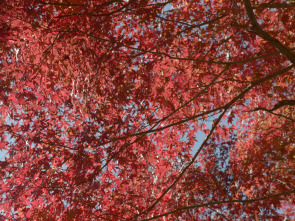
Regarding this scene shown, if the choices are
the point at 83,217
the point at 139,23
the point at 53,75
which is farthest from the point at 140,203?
the point at 139,23

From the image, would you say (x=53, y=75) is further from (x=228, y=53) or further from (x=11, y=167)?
(x=228, y=53)

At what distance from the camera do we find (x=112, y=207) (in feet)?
16.1

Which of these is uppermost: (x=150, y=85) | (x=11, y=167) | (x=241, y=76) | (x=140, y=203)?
(x=241, y=76)

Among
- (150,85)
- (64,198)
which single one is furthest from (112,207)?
(150,85)

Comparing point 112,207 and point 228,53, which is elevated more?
point 228,53

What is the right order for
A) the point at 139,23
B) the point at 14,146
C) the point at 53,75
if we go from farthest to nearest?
1. the point at 139,23
2. the point at 53,75
3. the point at 14,146

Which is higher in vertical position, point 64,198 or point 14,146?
point 14,146

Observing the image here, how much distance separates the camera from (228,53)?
228 inches

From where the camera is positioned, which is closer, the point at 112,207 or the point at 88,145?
the point at 88,145

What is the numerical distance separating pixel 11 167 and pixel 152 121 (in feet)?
7.75

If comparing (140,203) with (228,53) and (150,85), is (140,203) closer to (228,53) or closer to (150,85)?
(150,85)

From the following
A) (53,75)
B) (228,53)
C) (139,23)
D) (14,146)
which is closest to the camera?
(14,146)

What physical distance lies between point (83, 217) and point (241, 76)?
12.3 ft

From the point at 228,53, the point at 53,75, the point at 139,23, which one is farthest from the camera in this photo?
the point at 228,53
